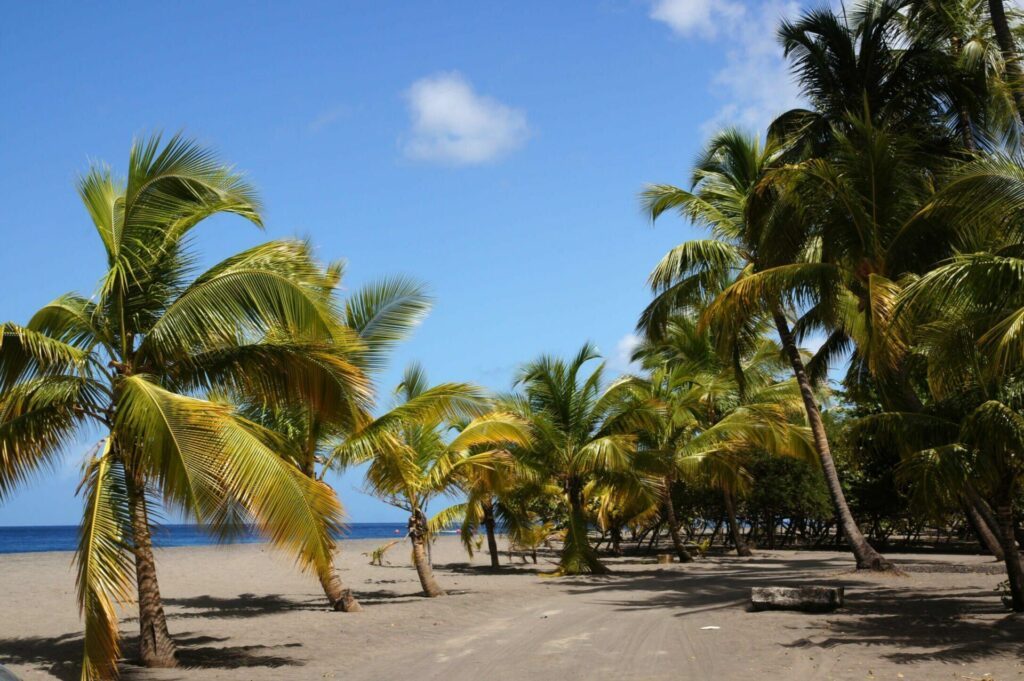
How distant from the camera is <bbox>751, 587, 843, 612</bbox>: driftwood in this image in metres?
12.3

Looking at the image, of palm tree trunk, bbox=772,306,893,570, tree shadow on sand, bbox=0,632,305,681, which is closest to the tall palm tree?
palm tree trunk, bbox=772,306,893,570

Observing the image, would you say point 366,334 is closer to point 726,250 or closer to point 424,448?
point 424,448

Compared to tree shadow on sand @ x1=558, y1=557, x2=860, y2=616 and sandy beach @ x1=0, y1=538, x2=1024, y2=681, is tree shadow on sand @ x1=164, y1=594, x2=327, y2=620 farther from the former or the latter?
tree shadow on sand @ x1=558, y1=557, x2=860, y2=616

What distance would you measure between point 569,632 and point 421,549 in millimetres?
6078

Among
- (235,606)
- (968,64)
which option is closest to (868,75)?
(968,64)

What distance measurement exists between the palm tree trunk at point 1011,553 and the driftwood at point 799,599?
236cm

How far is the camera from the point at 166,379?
9.59 m

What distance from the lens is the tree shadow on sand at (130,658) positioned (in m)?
9.27

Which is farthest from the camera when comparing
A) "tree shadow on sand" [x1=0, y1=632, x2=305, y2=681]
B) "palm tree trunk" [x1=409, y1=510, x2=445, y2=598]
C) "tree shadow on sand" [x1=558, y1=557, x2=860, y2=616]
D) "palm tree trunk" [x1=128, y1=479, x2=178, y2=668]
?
"palm tree trunk" [x1=409, y1=510, x2=445, y2=598]

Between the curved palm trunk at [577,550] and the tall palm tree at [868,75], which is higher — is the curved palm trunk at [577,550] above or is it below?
below

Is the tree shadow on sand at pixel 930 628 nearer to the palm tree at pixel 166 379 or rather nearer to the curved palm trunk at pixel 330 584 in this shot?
the palm tree at pixel 166 379

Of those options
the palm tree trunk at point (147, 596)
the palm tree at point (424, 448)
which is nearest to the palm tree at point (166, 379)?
the palm tree trunk at point (147, 596)

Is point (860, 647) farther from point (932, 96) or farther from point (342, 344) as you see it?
point (932, 96)

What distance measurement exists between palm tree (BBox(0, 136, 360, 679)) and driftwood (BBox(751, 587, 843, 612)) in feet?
22.7
